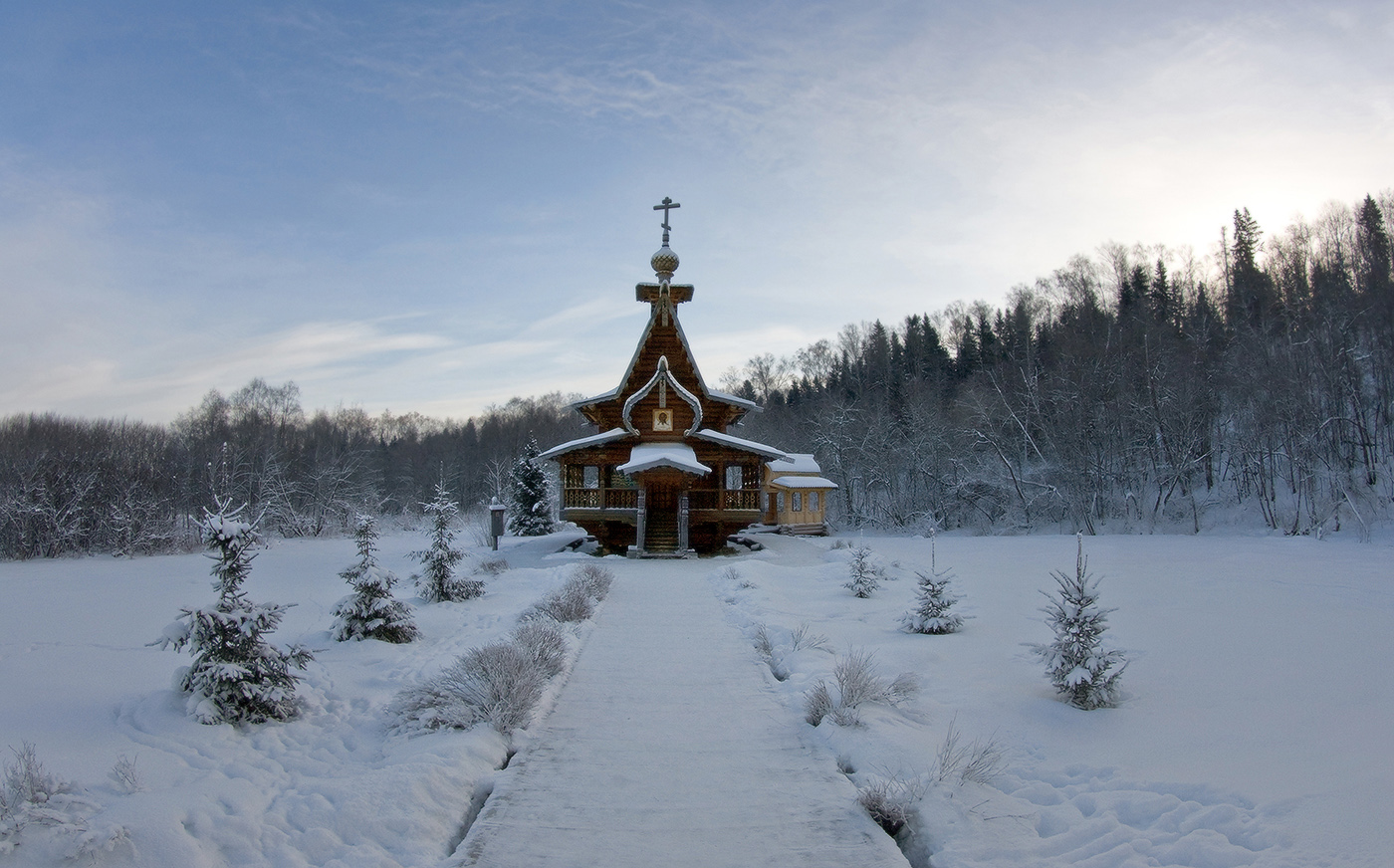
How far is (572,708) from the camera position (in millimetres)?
6293

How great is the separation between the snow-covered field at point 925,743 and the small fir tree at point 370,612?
220 mm

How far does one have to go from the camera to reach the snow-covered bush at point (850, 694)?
5.86 meters

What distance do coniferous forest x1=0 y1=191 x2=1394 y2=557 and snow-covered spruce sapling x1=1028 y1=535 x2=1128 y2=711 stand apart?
1838 centimetres

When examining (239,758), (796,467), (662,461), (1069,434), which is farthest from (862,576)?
(1069,434)

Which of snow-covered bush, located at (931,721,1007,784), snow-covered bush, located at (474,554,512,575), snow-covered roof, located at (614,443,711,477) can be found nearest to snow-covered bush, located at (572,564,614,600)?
snow-covered bush, located at (474,554,512,575)

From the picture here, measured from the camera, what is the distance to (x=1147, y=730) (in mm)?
5707

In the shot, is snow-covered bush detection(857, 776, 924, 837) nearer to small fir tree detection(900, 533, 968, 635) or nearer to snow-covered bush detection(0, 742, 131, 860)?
snow-covered bush detection(0, 742, 131, 860)

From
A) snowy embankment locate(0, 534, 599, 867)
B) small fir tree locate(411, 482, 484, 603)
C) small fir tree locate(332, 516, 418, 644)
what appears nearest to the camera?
snowy embankment locate(0, 534, 599, 867)

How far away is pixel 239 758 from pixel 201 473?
4092 centimetres

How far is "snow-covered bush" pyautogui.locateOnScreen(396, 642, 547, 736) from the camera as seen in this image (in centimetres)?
564

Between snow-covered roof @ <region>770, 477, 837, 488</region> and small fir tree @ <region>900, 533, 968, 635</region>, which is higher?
snow-covered roof @ <region>770, 477, 837, 488</region>

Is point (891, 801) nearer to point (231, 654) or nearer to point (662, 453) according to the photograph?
point (231, 654)

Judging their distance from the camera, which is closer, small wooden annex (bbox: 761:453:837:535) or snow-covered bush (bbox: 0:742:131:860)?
snow-covered bush (bbox: 0:742:131:860)

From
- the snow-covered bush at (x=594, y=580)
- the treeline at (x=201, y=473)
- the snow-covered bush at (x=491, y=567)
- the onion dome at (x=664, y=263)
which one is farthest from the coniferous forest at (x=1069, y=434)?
the onion dome at (x=664, y=263)
